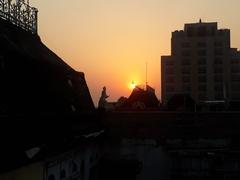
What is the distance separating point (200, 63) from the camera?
127250mm

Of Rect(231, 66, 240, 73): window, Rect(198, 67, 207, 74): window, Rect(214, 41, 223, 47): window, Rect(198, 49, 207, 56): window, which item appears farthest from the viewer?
Rect(231, 66, 240, 73): window

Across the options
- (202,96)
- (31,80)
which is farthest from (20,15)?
(202,96)

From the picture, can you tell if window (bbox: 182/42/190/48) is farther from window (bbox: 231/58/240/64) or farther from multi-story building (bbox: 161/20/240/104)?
window (bbox: 231/58/240/64)

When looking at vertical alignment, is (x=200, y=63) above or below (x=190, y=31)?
below

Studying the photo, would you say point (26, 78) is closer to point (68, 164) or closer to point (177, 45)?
point (68, 164)

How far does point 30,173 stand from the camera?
1397 cm

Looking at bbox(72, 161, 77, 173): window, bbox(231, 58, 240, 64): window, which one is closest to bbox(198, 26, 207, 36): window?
bbox(231, 58, 240, 64): window

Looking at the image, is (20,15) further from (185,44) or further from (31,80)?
(185,44)

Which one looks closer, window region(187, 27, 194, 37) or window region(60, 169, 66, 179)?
window region(60, 169, 66, 179)

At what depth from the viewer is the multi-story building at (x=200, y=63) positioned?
125375 millimetres

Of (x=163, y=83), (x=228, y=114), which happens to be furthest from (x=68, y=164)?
(x=163, y=83)

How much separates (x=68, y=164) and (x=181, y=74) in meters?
111

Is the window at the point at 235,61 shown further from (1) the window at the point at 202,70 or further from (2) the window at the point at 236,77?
(1) the window at the point at 202,70

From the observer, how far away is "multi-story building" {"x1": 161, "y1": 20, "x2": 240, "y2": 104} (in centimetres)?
12538
